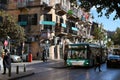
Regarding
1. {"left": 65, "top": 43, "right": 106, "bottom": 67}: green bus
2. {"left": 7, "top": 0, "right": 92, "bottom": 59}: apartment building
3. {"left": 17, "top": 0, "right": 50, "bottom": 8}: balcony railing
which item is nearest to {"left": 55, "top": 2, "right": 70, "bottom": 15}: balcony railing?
{"left": 7, "top": 0, "right": 92, "bottom": 59}: apartment building

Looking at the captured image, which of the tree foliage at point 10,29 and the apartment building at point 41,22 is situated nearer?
the tree foliage at point 10,29

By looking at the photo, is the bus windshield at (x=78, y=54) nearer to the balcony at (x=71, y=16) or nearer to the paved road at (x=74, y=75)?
the paved road at (x=74, y=75)

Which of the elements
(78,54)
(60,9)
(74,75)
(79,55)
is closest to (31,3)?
(60,9)

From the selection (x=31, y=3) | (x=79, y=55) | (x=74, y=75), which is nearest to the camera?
(x=74, y=75)

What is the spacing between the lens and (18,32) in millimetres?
50938

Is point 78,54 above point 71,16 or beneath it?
beneath

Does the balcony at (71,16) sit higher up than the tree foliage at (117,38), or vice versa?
the balcony at (71,16)

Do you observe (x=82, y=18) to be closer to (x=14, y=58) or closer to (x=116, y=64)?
(x=14, y=58)

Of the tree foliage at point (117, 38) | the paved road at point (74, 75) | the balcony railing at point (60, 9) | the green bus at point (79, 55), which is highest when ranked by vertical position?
the balcony railing at point (60, 9)

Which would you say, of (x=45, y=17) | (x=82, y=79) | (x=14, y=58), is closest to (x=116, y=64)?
(x=14, y=58)

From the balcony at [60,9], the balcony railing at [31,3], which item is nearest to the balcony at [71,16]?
the balcony at [60,9]

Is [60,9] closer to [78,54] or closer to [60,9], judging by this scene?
[60,9]

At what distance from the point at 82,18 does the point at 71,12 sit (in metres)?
13.7

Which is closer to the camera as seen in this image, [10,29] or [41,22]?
[10,29]
